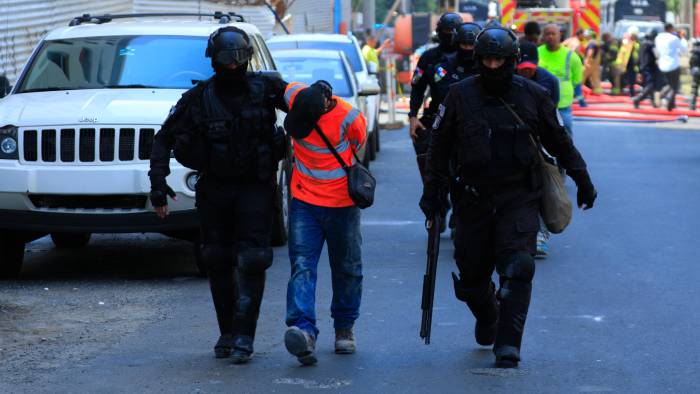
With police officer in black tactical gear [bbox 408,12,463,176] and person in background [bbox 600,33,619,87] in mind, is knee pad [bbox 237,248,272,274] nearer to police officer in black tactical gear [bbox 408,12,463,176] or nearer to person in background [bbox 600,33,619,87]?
police officer in black tactical gear [bbox 408,12,463,176]

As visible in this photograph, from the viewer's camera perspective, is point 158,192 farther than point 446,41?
No

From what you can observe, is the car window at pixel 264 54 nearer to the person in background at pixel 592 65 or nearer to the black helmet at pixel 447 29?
the black helmet at pixel 447 29

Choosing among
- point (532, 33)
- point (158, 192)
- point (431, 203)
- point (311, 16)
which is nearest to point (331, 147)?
point (431, 203)

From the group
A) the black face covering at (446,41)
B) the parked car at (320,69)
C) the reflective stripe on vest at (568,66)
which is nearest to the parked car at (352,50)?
the parked car at (320,69)

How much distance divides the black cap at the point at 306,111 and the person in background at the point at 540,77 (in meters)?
3.82

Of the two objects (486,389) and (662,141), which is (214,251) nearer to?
(486,389)

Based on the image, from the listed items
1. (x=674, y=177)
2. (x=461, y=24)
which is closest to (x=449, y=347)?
(x=461, y=24)

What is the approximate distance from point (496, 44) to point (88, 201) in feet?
12.4

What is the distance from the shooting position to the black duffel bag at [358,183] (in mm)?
7180

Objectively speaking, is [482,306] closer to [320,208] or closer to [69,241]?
[320,208]

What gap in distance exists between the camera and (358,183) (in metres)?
A: 7.21

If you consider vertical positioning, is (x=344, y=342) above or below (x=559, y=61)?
below

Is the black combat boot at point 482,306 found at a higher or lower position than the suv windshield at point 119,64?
lower

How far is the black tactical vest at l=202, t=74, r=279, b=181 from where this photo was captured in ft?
23.7
